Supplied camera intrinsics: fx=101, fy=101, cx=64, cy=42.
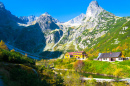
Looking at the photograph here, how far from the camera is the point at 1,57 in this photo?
114ft

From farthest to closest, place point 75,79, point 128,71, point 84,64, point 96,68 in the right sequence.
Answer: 1. point 84,64
2. point 96,68
3. point 128,71
4. point 75,79

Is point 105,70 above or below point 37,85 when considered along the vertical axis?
below

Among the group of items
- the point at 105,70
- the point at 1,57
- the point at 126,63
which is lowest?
the point at 105,70

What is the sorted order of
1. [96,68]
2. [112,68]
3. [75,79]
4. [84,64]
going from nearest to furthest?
[75,79], [112,68], [96,68], [84,64]

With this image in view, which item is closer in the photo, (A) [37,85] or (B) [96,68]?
(A) [37,85]

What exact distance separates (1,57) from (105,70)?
73.7m

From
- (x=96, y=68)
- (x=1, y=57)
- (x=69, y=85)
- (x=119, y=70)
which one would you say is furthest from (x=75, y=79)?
(x=96, y=68)

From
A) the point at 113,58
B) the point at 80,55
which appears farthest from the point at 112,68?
the point at 80,55

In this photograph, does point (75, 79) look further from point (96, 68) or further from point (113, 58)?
point (113, 58)

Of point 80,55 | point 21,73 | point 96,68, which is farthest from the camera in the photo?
point 80,55

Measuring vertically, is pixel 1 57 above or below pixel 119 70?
above

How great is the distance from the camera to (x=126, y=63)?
7888 centimetres

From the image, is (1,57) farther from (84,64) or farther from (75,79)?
(84,64)

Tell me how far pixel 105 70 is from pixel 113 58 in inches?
810
